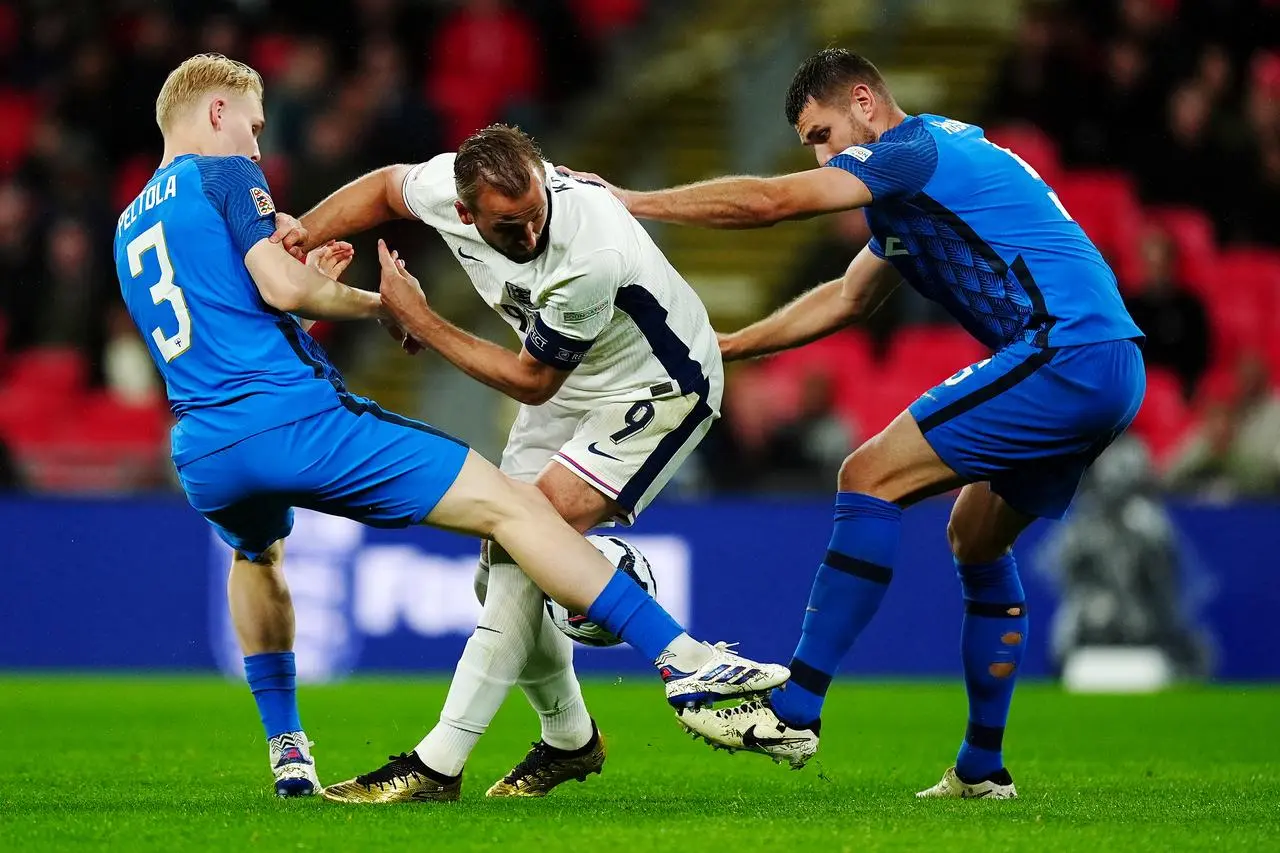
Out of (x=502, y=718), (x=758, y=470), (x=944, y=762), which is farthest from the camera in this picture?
(x=758, y=470)

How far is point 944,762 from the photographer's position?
7.20 meters

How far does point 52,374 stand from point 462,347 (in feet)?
31.4

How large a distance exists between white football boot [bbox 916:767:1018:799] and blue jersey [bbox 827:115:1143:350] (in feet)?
4.66

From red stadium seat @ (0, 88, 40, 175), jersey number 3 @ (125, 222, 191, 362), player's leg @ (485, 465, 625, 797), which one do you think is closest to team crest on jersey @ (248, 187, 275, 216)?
jersey number 3 @ (125, 222, 191, 362)

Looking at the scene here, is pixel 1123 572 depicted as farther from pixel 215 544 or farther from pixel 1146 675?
pixel 215 544

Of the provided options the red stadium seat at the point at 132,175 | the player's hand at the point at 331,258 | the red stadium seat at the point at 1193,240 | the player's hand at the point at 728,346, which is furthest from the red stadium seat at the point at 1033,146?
the player's hand at the point at 331,258

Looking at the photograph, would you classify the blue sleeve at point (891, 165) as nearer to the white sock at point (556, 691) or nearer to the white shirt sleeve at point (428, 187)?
the white shirt sleeve at point (428, 187)

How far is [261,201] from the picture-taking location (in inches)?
215

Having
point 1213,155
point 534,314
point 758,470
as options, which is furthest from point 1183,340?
point 534,314

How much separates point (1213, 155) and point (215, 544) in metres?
7.84

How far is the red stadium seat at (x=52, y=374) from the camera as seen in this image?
14.3 metres

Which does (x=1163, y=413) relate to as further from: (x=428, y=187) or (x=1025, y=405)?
(x=428, y=187)

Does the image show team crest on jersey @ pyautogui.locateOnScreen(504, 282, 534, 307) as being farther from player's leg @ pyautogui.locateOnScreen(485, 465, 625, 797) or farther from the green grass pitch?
the green grass pitch

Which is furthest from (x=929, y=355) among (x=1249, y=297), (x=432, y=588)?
(x=432, y=588)
